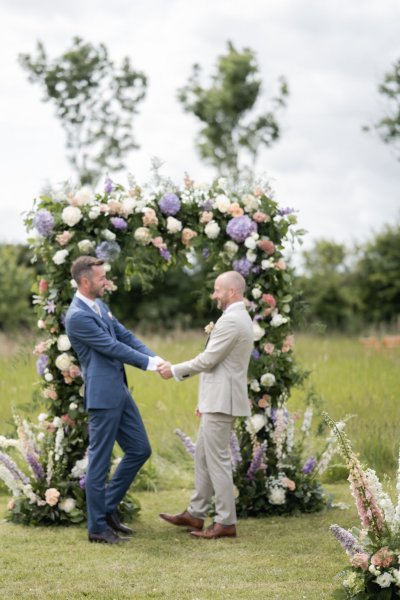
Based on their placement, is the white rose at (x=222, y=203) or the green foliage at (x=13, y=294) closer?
the white rose at (x=222, y=203)

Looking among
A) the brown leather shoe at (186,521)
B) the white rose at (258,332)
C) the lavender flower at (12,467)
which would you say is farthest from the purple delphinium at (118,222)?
the brown leather shoe at (186,521)

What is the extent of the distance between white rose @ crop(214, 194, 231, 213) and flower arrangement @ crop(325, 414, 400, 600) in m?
3.11

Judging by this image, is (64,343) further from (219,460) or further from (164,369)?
(219,460)

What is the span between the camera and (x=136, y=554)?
19.7 feet

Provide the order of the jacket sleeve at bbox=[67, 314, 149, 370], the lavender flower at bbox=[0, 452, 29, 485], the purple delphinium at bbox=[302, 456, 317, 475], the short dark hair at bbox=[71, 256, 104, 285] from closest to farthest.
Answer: the jacket sleeve at bbox=[67, 314, 149, 370] → the short dark hair at bbox=[71, 256, 104, 285] → the lavender flower at bbox=[0, 452, 29, 485] → the purple delphinium at bbox=[302, 456, 317, 475]

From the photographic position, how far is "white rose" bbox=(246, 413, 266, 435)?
7.26 meters

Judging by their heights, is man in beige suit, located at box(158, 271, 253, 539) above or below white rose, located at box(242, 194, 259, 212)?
below

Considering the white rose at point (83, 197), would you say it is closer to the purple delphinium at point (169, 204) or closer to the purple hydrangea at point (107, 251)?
the purple hydrangea at point (107, 251)

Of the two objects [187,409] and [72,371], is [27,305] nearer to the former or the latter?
[187,409]

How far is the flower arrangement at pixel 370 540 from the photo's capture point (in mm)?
4336

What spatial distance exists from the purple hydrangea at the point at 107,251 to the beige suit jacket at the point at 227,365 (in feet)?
3.85

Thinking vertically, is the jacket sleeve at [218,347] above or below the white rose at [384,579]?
above

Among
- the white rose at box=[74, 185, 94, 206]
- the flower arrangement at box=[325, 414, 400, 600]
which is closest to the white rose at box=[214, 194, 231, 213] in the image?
the white rose at box=[74, 185, 94, 206]

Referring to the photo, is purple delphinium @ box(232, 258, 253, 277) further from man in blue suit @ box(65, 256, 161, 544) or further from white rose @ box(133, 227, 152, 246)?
man in blue suit @ box(65, 256, 161, 544)
